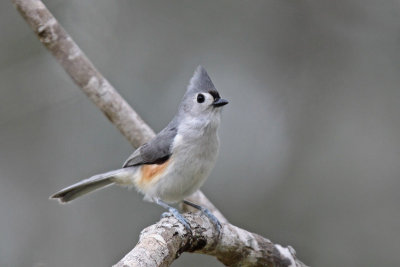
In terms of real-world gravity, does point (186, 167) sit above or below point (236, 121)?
above

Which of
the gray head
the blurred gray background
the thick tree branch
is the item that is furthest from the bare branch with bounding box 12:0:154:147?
the blurred gray background

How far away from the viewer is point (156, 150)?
331 centimetres

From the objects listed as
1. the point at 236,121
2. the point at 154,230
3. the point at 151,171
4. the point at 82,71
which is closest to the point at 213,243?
the point at 154,230

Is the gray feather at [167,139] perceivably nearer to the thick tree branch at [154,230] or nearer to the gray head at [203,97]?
the gray head at [203,97]

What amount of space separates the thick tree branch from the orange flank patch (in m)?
0.35

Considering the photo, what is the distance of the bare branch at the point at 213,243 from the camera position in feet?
7.60

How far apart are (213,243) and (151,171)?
2.49 feet

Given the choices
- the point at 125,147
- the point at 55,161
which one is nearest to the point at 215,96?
the point at 125,147

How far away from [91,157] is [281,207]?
1.96 m

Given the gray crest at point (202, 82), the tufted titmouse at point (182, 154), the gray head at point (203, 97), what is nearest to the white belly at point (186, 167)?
the tufted titmouse at point (182, 154)

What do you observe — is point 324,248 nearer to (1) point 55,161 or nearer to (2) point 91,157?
(2) point 91,157

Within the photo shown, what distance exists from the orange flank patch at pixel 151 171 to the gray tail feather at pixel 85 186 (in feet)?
0.64

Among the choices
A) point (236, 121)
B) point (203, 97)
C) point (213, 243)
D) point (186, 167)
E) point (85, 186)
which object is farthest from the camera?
point (236, 121)

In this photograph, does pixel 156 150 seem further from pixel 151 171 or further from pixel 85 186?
pixel 85 186
